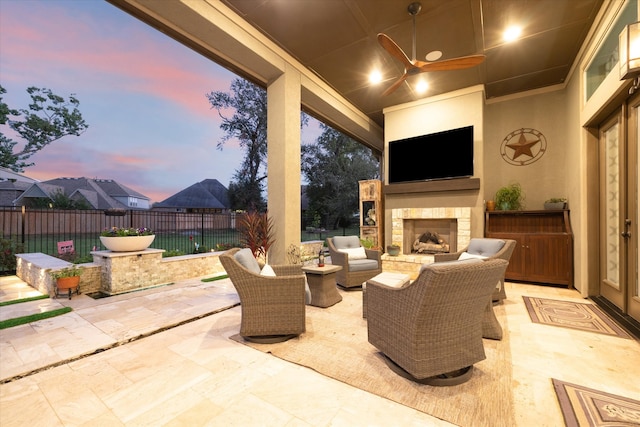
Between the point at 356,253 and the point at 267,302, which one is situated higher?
the point at 356,253

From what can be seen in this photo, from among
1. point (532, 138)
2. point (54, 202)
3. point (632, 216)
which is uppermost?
point (532, 138)

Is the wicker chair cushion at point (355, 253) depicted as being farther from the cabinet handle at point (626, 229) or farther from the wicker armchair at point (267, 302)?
the cabinet handle at point (626, 229)

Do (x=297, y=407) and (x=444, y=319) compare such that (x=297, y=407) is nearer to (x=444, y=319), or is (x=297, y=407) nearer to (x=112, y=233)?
(x=444, y=319)

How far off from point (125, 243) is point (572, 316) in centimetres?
606

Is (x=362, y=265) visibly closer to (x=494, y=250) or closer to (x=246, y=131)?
(x=494, y=250)

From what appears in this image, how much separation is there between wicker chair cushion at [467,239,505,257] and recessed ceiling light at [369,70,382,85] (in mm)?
3412

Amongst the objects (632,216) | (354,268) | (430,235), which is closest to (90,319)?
(354,268)

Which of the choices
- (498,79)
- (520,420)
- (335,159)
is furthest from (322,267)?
(335,159)

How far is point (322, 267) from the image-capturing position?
3469 millimetres

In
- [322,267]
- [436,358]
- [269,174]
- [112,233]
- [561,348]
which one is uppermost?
[269,174]

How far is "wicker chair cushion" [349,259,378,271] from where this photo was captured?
163 inches

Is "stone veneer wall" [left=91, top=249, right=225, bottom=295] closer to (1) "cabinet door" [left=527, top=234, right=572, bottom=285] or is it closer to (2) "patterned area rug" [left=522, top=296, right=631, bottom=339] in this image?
(2) "patterned area rug" [left=522, top=296, right=631, bottom=339]

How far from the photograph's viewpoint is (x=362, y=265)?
4.16 metres

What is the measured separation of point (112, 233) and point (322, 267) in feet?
10.9
